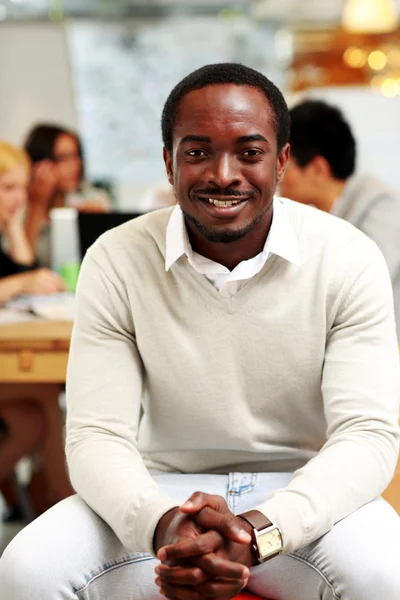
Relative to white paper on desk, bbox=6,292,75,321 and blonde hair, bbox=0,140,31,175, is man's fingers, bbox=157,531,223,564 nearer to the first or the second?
white paper on desk, bbox=6,292,75,321

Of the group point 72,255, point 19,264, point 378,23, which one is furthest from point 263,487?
point 378,23

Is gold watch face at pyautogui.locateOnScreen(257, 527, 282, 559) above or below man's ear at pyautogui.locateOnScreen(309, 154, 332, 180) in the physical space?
below

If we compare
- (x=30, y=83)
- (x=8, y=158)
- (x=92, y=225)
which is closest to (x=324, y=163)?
(x=92, y=225)

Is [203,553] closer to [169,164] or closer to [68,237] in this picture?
[169,164]

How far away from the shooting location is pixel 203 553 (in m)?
1.24

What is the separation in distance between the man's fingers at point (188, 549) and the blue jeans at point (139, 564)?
17cm

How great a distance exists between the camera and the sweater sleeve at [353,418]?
1.33m

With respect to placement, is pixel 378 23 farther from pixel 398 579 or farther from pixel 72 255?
pixel 398 579

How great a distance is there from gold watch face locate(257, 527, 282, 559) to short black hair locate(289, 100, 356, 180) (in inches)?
68.5

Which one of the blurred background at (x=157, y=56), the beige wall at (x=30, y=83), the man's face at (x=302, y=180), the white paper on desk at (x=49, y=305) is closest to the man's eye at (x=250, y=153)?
the white paper on desk at (x=49, y=305)

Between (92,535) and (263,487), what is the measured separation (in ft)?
0.95

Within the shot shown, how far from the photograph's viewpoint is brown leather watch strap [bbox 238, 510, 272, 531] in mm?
1278

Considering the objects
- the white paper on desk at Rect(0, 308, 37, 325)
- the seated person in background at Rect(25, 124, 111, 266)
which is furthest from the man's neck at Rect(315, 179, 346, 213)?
the seated person in background at Rect(25, 124, 111, 266)

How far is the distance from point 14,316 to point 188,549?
1.62m
